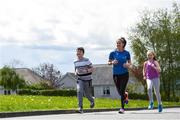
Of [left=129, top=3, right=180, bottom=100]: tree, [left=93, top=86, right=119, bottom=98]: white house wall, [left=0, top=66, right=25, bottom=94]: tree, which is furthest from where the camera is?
[left=93, top=86, right=119, bottom=98]: white house wall

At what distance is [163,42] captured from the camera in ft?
220

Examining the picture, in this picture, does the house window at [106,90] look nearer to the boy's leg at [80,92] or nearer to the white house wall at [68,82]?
the white house wall at [68,82]

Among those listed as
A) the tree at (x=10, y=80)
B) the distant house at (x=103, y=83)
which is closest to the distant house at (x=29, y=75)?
the distant house at (x=103, y=83)

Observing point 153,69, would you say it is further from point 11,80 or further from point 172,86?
point 11,80

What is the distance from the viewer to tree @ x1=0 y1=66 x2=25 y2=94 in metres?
108

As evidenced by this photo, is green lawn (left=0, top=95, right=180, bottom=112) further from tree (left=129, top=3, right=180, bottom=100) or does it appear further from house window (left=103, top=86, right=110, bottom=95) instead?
house window (left=103, top=86, right=110, bottom=95)

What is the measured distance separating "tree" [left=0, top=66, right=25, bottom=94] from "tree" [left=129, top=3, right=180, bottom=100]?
44820 millimetres

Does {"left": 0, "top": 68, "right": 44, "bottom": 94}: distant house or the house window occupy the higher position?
{"left": 0, "top": 68, "right": 44, "bottom": 94}: distant house

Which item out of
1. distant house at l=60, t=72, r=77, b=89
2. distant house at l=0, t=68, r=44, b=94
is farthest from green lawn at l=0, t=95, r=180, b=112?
distant house at l=60, t=72, r=77, b=89

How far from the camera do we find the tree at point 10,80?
108m

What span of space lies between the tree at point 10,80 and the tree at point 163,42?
44.8m

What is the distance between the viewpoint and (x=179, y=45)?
2672 inches

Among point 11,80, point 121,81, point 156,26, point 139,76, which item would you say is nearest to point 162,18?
point 156,26

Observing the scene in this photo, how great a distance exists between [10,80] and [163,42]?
4873cm
